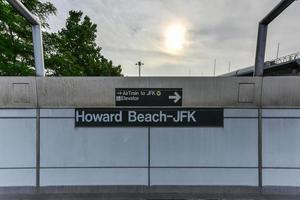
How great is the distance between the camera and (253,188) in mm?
6922

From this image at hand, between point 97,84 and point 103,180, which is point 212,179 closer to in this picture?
point 103,180

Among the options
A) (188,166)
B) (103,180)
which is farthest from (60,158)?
(188,166)

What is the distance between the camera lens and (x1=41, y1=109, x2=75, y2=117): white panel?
681 centimetres

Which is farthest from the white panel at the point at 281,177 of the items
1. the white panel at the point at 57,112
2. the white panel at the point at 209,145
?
the white panel at the point at 57,112

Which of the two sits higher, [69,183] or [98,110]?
[98,110]

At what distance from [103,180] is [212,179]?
Answer: 2.56 metres

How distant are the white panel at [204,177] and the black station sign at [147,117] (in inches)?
43.5

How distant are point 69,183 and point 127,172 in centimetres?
138

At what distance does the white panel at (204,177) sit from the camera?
22.7 ft

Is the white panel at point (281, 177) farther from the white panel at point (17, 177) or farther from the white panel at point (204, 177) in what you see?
the white panel at point (17, 177)

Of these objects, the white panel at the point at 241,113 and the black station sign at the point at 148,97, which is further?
the white panel at the point at 241,113

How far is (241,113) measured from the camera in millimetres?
6883

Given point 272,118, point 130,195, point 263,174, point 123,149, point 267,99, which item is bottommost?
point 130,195

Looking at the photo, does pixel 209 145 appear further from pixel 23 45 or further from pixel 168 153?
pixel 23 45
